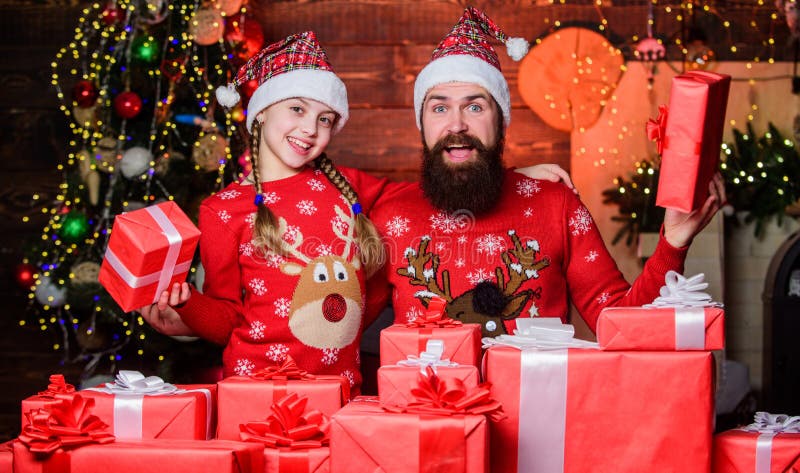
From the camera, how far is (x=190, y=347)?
351 cm

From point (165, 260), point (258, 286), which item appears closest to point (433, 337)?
point (165, 260)

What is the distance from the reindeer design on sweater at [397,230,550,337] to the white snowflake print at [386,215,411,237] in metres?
0.07

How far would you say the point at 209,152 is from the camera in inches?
143

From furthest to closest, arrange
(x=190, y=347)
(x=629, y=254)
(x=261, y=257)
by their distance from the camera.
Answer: (x=629, y=254), (x=190, y=347), (x=261, y=257)

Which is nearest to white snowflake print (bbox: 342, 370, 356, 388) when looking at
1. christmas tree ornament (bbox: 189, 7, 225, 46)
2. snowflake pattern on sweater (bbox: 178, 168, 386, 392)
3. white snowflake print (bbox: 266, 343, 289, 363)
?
snowflake pattern on sweater (bbox: 178, 168, 386, 392)

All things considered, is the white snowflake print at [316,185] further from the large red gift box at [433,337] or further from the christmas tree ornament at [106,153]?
the christmas tree ornament at [106,153]

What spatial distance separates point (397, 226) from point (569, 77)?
1.85 m

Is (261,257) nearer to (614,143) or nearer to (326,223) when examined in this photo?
(326,223)

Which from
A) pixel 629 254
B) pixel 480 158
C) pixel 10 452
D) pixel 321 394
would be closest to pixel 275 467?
pixel 321 394

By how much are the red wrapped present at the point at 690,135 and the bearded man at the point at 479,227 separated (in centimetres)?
Answer: 59

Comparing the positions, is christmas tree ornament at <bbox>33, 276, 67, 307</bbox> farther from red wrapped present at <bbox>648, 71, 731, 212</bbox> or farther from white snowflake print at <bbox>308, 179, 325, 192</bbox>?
red wrapped present at <bbox>648, 71, 731, 212</bbox>

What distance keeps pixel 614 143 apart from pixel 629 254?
0.55 m

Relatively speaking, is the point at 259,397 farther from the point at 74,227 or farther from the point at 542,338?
the point at 74,227

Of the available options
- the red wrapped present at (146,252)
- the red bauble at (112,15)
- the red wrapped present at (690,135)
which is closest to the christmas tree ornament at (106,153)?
the red bauble at (112,15)
